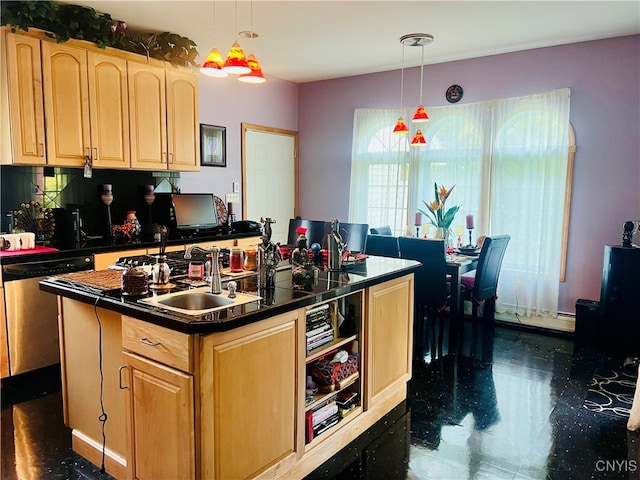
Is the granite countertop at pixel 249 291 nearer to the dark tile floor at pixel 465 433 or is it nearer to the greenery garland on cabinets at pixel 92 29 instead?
the dark tile floor at pixel 465 433

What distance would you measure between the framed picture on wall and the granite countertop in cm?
254

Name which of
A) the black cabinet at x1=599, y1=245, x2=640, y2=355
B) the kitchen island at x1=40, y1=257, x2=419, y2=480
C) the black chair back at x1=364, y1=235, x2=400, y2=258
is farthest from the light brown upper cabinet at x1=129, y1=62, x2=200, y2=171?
the black cabinet at x1=599, y1=245, x2=640, y2=355

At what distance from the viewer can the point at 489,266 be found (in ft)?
13.5

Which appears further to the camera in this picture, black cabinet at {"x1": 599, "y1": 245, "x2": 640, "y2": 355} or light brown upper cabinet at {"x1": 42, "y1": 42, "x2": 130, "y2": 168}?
black cabinet at {"x1": 599, "y1": 245, "x2": 640, "y2": 355}

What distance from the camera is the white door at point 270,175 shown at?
5.45m

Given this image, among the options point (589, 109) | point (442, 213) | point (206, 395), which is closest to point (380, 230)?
point (442, 213)

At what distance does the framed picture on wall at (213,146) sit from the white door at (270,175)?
0.28 meters

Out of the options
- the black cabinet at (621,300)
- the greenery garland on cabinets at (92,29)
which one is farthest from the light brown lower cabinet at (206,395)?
the black cabinet at (621,300)

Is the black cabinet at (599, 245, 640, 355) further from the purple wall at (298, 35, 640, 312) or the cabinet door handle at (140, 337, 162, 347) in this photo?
the cabinet door handle at (140, 337, 162, 347)

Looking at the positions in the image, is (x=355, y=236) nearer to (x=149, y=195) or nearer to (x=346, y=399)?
(x=346, y=399)

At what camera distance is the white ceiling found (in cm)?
339

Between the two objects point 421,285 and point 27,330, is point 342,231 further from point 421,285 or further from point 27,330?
point 27,330

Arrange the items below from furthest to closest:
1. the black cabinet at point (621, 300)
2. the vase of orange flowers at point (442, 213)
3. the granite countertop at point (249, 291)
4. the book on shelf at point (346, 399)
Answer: the vase of orange flowers at point (442, 213) → the black cabinet at point (621, 300) → the book on shelf at point (346, 399) → the granite countertop at point (249, 291)

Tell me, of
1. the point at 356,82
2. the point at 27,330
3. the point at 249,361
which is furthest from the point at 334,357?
the point at 356,82
